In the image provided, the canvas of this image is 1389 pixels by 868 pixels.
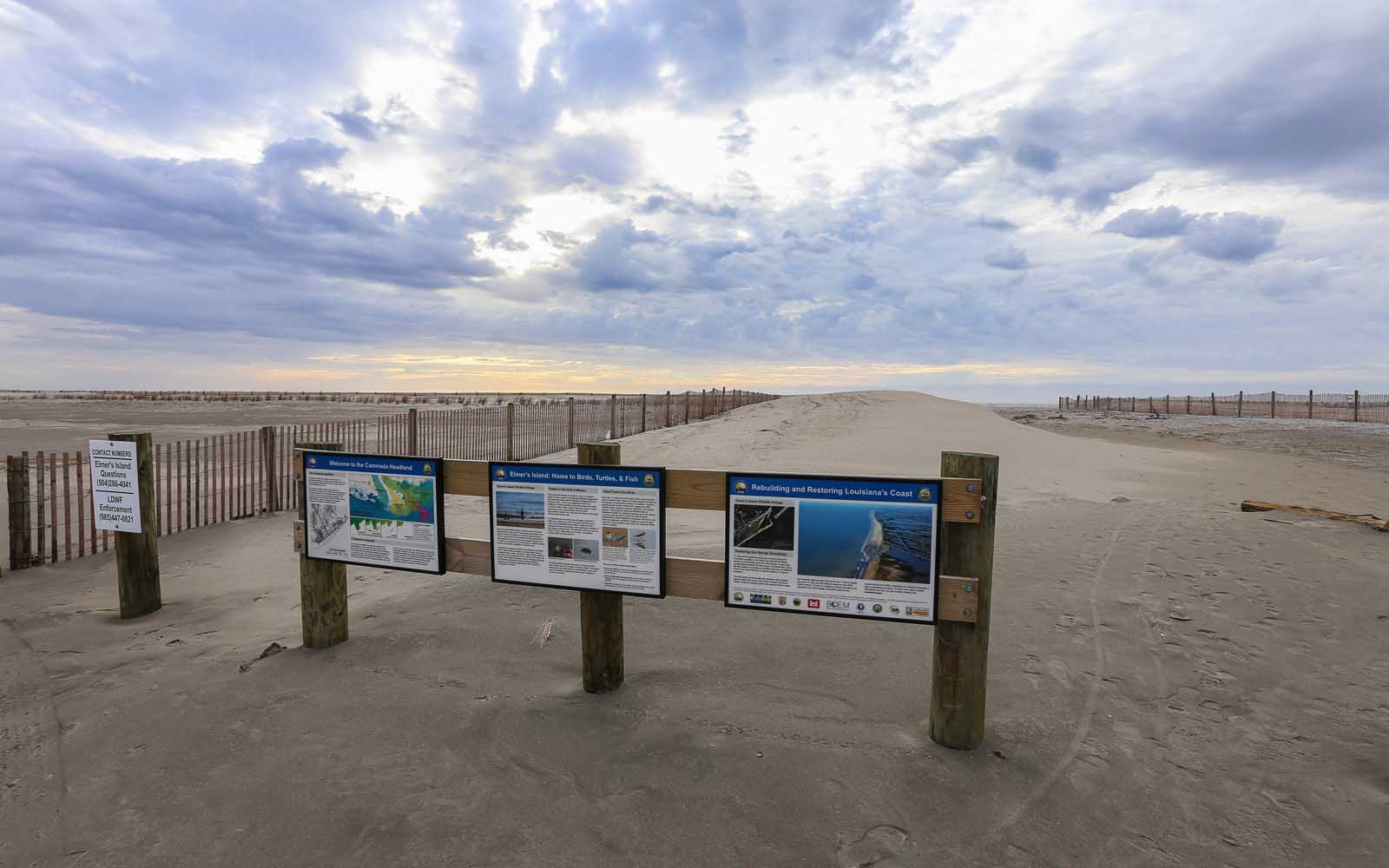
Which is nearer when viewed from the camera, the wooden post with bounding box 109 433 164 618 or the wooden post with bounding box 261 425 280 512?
the wooden post with bounding box 109 433 164 618

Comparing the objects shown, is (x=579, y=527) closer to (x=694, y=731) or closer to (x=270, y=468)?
(x=694, y=731)

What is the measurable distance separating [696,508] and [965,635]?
62.6 inches

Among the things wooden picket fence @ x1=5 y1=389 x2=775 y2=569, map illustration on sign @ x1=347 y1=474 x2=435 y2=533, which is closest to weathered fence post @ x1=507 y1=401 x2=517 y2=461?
wooden picket fence @ x1=5 y1=389 x2=775 y2=569

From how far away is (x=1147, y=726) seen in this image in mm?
4121

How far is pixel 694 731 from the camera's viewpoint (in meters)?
3.86

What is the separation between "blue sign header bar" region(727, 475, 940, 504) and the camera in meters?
3.62

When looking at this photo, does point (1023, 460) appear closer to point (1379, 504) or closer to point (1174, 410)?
point (1379, 504)

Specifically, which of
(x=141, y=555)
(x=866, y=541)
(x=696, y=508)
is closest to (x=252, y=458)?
(x=141, y=555)

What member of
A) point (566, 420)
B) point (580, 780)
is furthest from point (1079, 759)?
point (566, 420)

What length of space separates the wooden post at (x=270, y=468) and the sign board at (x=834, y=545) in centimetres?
962

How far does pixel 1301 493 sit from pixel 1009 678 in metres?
12.5

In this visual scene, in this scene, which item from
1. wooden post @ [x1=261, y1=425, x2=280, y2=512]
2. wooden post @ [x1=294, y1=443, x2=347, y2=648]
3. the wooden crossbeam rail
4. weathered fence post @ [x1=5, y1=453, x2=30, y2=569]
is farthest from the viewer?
wooden post @ [x1=261, y1=425, x2=280, y2=512]

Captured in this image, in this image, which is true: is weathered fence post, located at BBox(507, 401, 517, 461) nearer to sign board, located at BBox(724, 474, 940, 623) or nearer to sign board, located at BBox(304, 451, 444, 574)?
sign board, located at BBox(304, 451, 444, 574)

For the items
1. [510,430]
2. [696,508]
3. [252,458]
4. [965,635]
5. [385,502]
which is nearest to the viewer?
[965,635]
